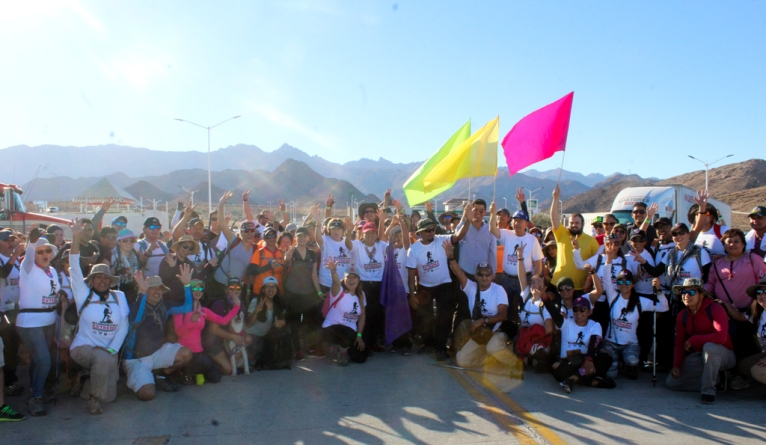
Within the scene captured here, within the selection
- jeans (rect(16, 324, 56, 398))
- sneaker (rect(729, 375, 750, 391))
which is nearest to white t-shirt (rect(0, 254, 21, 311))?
jeans (rect(16, 324, 56, 398))

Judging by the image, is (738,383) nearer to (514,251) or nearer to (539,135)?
(514,251)

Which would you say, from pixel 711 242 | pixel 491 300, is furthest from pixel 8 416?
pixel 711 242

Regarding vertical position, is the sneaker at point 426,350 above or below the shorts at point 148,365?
below

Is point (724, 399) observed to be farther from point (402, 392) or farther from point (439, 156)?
point (439, 156)

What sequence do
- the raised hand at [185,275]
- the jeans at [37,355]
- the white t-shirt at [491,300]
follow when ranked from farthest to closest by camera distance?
the white t-shirt at [491,300]
the raised hand at [185,275]
the jeans at [37,355]

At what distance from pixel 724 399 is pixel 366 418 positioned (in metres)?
3.71

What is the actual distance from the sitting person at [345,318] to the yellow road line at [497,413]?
1390 millimetres

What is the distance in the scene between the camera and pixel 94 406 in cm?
534

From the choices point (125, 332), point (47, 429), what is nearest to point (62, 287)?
point (125, 332)

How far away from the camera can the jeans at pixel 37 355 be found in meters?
5.48

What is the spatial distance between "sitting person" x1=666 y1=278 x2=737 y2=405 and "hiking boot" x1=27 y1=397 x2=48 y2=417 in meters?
6.44

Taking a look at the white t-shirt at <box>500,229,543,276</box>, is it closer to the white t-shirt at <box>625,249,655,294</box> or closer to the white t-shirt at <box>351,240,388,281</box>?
the white t-shirt at <box>625,249,655,294</box>

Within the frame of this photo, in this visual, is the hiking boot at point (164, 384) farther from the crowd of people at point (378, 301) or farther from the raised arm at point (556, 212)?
the raised arm at point (556, 212)

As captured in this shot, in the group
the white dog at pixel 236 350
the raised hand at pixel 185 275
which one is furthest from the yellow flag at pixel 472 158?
the raised hand at pixel 185 275
